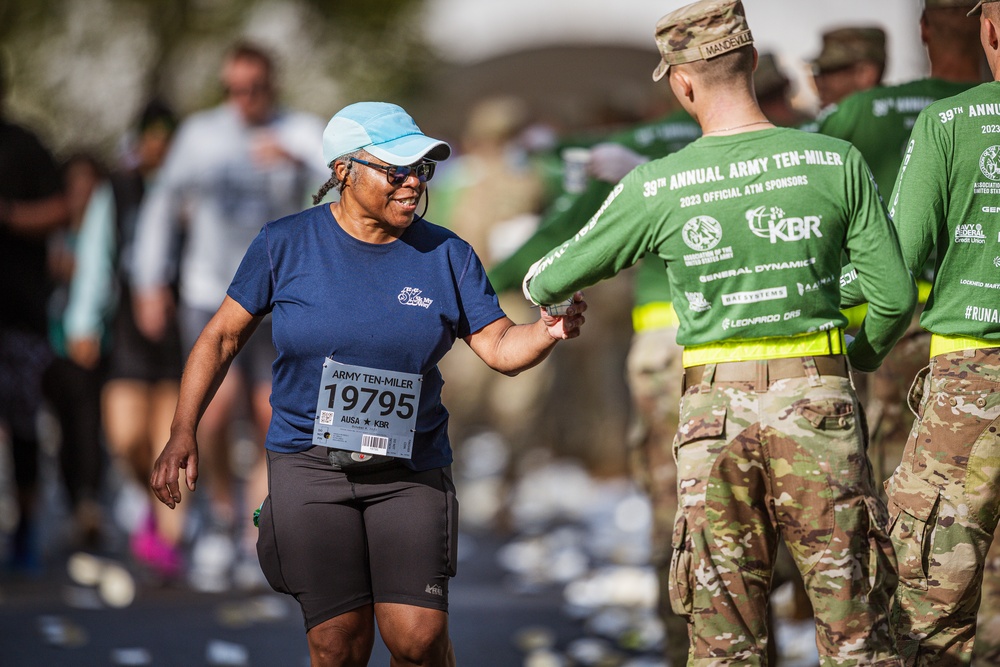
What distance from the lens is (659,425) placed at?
21.1ft

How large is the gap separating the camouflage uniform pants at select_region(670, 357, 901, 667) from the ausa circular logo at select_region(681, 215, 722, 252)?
14.1 inches

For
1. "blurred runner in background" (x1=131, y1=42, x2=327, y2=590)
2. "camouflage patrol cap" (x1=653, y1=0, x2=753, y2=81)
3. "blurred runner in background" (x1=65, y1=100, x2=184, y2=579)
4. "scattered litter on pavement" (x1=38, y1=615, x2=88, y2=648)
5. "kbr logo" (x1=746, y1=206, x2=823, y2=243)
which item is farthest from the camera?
"blurred runner in background" (x1=65, y1=100, x2=184, y2=579)

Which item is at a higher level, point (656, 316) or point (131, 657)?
point (656, 316)

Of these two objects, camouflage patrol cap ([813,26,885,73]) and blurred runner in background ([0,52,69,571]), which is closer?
camouflage patrol cap ([813,26,885,73])

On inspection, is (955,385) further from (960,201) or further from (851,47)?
(851,47)

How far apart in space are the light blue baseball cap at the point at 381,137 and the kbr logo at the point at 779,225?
1.09 meters

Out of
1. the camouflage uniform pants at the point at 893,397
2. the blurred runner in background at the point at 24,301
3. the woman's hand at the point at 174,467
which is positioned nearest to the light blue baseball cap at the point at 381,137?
the woman's hand at the point at 174,467

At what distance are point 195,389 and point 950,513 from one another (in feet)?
7.90

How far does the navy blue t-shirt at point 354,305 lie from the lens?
4.68m

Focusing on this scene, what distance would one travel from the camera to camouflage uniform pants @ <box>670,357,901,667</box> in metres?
4.11

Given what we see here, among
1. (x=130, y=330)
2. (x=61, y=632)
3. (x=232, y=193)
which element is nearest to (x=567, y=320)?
(x=61, y=632)

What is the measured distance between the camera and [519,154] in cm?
1145

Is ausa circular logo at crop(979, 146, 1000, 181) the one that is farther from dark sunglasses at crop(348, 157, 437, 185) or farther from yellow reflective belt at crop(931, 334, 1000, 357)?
dark sunglasses at crop(348, 157, 437, 185)

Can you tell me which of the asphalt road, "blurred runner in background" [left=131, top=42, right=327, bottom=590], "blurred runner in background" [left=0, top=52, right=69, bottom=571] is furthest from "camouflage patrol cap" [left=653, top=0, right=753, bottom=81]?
"blurred runner in background" [left=0, top=52, right=69, bottom=571]
